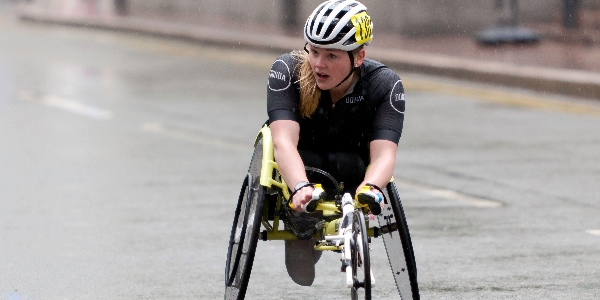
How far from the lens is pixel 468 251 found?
8117 mm

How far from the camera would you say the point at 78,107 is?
1661 cm

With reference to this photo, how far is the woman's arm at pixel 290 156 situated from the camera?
17.8ft

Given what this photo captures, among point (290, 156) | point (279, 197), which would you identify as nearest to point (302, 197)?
point (290, 156)

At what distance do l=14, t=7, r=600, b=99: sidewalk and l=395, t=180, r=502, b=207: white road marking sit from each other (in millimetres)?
6715

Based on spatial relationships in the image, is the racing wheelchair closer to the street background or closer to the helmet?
the helmet

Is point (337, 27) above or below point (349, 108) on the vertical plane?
above

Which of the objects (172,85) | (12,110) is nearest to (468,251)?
(12,110)

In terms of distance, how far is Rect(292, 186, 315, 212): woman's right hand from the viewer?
17.7ft

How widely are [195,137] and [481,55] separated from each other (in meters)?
8.68

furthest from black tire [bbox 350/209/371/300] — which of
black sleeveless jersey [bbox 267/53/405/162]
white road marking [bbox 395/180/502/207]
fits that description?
white road marking [bbox 395/180/502/207]

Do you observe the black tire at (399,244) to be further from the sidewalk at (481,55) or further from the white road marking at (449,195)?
the sidewalk at (481,55)

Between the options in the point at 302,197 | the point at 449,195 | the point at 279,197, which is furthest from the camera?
the point at 449,195

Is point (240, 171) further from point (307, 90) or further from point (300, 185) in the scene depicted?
point (300, 185)

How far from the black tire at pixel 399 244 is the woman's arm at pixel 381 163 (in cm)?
12
